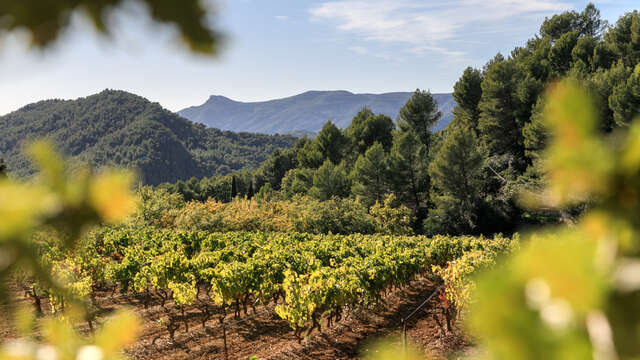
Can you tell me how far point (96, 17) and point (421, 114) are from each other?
42021mm

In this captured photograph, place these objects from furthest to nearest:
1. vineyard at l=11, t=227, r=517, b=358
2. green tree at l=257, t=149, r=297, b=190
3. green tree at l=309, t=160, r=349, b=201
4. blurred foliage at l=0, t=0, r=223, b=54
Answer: green tree at l=257, t=149, r=297, b=190 < green tree at l=309, t=160, r=349, b=201 < vineyard at l=11, t=227, r=517, b=358 < blurred foliage at l=0, t=0, r=223, b=54

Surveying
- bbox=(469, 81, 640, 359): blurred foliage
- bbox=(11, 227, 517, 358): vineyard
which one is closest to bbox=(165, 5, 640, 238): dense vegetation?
bbox=(11, 227, 517, 358): vineyard

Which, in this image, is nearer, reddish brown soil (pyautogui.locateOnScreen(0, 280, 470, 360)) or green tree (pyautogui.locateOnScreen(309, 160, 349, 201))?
reddish brown soil (pyautogui.locateOnScreen(0, 280, 470, 360))

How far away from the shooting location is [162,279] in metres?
10.8

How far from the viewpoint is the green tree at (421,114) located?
40.4 meters

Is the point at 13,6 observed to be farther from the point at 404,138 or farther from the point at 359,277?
the point at 404,138

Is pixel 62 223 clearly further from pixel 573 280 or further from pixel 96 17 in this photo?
pixel 573 280

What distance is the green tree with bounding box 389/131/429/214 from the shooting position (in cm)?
3033

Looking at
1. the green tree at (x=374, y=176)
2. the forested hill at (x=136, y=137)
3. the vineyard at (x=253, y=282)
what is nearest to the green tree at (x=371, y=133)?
the green tree at (x=374, y=176)

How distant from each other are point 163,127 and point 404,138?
114 meters

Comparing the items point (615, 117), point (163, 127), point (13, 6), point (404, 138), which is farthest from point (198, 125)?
point (13, 6)

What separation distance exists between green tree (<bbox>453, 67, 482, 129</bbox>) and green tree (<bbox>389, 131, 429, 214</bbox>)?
7210 mm

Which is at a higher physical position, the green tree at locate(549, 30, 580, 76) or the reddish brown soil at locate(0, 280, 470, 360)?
the green tree at locate(549, 30, 580, 76)

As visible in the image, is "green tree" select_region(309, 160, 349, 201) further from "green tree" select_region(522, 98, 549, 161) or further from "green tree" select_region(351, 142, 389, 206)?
"green tree" select_region(522, 98, 549, 161)
